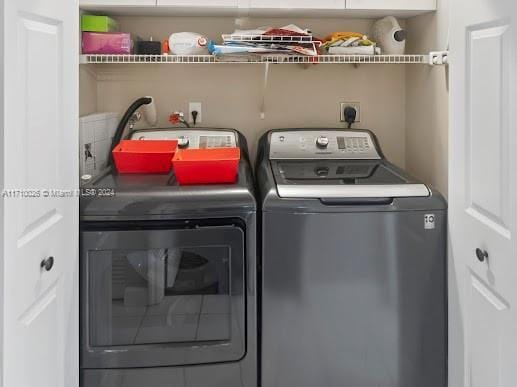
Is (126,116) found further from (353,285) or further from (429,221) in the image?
(429,221)

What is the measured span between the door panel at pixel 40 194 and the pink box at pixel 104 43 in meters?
0.49

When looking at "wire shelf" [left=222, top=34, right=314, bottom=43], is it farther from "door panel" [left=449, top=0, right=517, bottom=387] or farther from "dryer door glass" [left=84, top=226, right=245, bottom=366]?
"dryer door glass" [left=84, top=226, right=245, bottom=366]

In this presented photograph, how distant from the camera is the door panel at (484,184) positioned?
138 centimetres

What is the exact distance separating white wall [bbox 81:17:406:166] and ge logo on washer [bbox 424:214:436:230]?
0.87m

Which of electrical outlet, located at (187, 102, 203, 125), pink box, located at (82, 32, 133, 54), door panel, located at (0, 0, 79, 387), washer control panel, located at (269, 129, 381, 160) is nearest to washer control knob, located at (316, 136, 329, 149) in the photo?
washer control panel, located at (269, 129, 381, 160)

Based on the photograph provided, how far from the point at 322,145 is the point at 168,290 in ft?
3.24

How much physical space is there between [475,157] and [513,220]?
324 mm

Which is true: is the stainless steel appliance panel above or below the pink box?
below

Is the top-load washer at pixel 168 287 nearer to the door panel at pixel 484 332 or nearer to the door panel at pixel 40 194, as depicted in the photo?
the door panel at pixel 40 194

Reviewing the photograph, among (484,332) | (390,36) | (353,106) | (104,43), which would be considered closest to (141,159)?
(104,43)

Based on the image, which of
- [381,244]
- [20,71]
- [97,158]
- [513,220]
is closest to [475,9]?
[513,220]

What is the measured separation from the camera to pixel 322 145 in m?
2.38

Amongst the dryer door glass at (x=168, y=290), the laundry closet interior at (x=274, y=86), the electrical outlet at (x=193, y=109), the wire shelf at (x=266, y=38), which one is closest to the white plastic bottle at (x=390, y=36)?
the laundry closet interior at (x=274, y=86)

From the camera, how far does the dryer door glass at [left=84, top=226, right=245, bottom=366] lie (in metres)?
1.77
